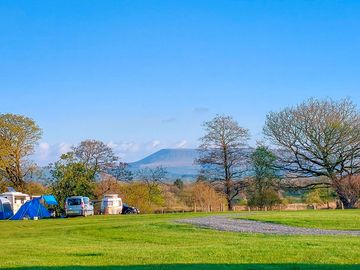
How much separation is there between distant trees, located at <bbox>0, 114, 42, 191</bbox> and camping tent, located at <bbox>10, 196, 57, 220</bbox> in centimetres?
686

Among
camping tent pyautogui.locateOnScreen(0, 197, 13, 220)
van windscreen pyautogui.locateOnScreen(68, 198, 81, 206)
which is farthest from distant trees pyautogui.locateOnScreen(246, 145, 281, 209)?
camping tent pyautogui.locateOnScreen(0, 197, 13, 220)

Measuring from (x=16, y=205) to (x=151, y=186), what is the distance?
52.6ft

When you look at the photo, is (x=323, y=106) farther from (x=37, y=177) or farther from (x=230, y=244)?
(x=230, y=244)

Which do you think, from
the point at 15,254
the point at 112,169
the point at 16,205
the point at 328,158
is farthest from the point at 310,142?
the point at 15,254

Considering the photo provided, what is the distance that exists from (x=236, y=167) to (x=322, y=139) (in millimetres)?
10047

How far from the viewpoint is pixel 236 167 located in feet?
190

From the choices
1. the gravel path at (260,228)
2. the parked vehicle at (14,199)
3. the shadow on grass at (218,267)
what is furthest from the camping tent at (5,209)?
the shadow on grass at (218,267)

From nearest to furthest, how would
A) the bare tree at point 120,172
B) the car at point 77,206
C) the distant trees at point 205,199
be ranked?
1. the car at point 77,206
2. the distant trees at point 205,199
3. the bare tree at point 120,172

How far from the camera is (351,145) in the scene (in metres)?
52.8

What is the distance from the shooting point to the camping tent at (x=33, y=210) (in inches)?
1834

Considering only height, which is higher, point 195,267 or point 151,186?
point 151,186

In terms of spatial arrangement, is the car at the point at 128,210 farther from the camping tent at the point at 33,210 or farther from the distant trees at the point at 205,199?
the camping tent at the point at 33,210

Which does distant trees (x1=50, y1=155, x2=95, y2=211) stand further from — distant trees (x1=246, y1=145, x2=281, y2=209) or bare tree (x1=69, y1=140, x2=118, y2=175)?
distant trees (x1=246, y1=145, x2=281, y2=209)

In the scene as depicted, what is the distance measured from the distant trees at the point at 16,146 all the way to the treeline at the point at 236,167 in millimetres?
99
